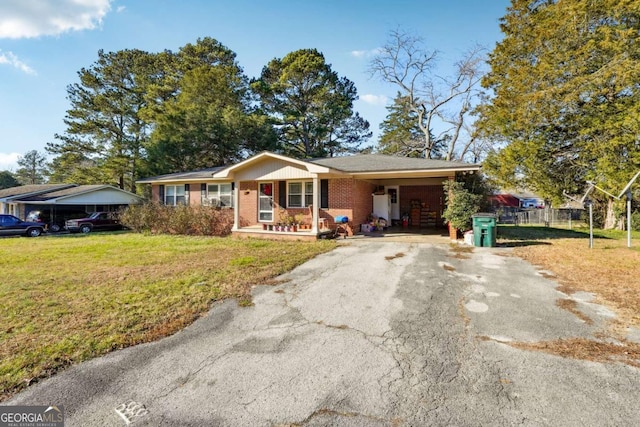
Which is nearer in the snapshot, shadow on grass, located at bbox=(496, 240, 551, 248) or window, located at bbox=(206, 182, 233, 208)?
shadow on grass, located at bbox=(496, 240, 551, 248)

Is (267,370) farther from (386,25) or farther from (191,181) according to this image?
(386,25)

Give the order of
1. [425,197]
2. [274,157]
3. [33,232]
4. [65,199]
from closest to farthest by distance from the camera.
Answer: [274,157] → [425,197] → [33,232] → [65,199]

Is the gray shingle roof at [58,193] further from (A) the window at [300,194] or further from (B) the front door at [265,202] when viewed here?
(A) the window at [300,194]

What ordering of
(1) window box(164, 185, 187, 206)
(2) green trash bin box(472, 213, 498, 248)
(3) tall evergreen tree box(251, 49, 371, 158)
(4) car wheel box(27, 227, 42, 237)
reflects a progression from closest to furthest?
(2) green trash bin box(472, 213, 498, 248), (1) window box(164, 185, 187, 206), (4) car wheel box(27, 227, 42, 237), (3) tall evergreen tree box(251, 49, 371, 158)

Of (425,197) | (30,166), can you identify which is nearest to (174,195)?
(425,197)

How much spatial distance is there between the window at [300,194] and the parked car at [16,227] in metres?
14.8

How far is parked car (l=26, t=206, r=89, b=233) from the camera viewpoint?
61.4 ft

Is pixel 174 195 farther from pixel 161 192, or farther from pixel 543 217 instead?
pixel 543 217

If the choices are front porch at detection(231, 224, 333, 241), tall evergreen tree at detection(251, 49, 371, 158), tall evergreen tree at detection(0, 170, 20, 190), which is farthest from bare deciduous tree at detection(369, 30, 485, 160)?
tall evergreen tree at detection(0, 170, 20, 190)

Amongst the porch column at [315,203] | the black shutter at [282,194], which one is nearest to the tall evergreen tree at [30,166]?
the black shutter at [282,194]

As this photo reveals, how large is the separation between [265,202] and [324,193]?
3.09 m

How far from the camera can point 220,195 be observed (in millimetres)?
15242

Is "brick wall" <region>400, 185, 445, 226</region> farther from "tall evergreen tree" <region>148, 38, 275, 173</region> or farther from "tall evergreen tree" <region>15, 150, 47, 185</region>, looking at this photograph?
"tall evergreen tree" <region>15, 150, 47, 185</region>

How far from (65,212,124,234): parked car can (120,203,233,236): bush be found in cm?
578
